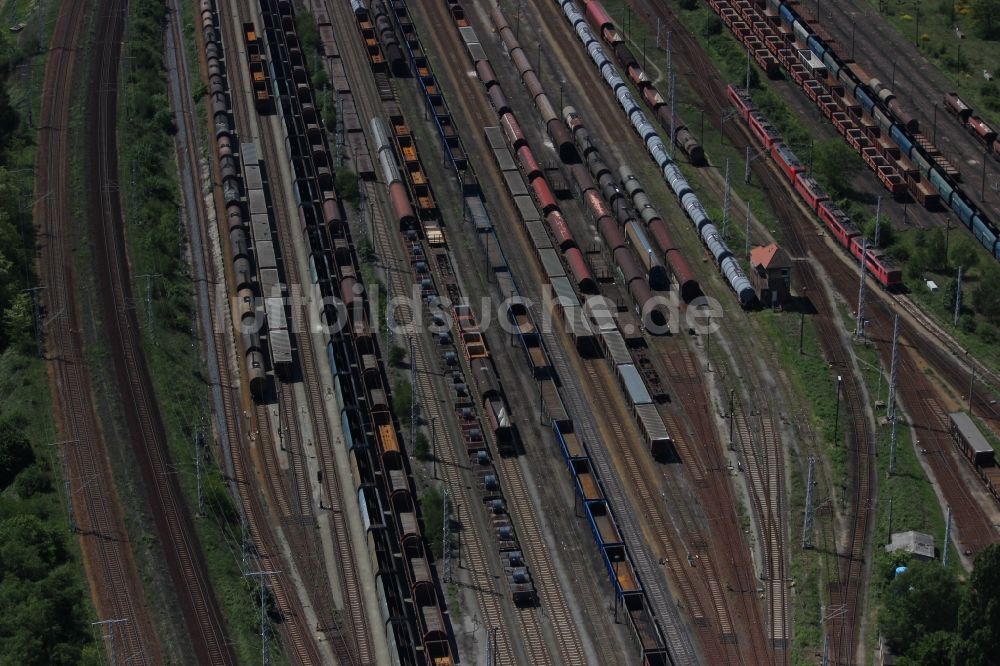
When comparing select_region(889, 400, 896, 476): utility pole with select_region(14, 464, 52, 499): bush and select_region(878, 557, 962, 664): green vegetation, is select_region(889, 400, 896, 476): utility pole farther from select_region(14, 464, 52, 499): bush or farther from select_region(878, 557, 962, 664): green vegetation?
select_region(14, 464, 52, 499): bush

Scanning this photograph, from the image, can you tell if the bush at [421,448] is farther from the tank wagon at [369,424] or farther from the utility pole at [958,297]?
the utility pole at [958,297]

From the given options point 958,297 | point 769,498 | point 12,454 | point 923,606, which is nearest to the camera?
point 923,606

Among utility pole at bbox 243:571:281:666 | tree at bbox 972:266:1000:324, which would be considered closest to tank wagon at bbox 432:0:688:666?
utility pole at bbox 243:571:281:666

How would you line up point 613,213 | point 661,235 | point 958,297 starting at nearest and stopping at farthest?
point 958,297
point 661,235
point 613,213

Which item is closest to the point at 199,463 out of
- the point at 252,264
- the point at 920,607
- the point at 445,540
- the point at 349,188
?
the point at 445,540

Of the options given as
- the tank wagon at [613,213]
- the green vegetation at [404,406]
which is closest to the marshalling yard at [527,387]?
the green vegetation at [404,406]

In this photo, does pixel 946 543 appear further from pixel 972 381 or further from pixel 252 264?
pixel 252 264

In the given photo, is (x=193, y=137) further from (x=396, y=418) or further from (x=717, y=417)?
(x=717, y=417)
